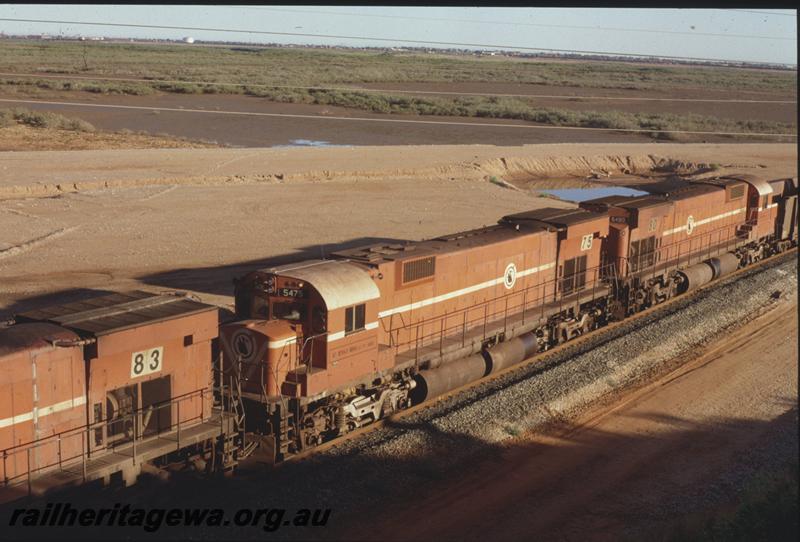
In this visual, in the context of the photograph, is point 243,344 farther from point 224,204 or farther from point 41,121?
point 41,121

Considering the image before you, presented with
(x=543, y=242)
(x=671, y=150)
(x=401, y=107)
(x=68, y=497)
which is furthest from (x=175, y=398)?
(x=401, y=107)

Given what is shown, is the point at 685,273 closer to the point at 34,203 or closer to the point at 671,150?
the point at 34,203

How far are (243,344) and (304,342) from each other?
109cm

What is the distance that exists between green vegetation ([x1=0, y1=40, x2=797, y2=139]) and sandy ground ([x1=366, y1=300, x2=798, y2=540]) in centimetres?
3239

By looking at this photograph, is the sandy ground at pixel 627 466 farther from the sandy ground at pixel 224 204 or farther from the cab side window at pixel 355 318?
the sandy ground at pixel 224 204

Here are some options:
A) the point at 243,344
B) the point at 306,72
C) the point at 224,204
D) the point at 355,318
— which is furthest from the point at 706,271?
the point at 306,72

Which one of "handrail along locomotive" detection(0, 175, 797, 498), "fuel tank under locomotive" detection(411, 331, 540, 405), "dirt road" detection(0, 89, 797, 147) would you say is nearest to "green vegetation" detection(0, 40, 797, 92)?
"dirt road" detection(0, 89, 797, 147)

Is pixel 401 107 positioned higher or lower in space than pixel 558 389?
higher

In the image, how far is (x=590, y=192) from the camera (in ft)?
184

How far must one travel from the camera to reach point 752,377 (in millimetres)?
20609

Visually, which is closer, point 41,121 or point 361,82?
point 41,121

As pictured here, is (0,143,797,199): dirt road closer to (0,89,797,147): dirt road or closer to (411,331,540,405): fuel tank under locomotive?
(0,89,797,147): dirt road

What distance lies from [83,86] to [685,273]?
76.3 metres

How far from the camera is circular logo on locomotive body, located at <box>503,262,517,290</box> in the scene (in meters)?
21.9
